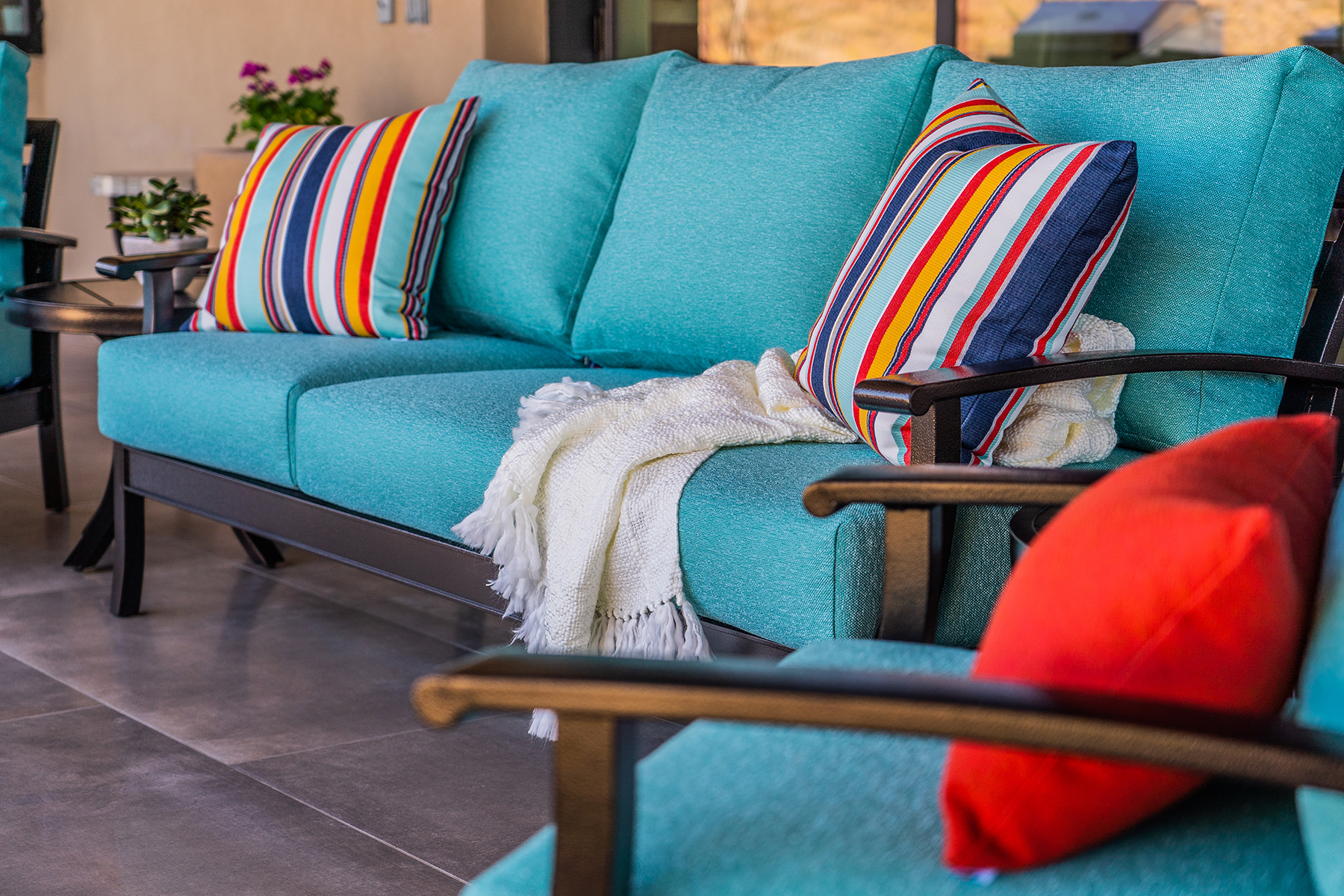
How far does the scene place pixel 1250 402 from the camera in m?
1.68

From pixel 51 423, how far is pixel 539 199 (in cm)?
146

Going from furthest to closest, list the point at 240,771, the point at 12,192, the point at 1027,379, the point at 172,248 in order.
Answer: the point at 12,192 → the point at 172,248 → the point at 240,771 → the point at 1027,379

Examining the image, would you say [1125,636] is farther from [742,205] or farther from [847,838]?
[742,205]

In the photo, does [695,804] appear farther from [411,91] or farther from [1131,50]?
[411,91]

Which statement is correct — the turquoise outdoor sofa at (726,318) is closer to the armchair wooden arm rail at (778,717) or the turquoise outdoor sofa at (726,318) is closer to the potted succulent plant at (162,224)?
the potted succulent plant at (162,224)

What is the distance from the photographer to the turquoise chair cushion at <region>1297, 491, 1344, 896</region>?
68 centimetres

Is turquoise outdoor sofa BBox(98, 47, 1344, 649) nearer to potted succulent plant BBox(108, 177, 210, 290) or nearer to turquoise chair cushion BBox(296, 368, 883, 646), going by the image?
turquoise chair cushion BBox(296, 368, 883, 646)

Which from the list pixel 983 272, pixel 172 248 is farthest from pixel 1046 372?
pixel 172 248

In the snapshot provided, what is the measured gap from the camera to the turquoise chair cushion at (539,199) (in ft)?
8.21

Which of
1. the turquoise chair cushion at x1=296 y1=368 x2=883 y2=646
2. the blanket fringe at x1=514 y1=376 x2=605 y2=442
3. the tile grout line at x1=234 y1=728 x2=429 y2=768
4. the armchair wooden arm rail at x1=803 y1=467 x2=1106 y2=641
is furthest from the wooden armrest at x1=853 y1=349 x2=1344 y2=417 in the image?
the tile grout line at x1=234 y1=728 x2=429 y2=768

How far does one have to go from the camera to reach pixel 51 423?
322 cm

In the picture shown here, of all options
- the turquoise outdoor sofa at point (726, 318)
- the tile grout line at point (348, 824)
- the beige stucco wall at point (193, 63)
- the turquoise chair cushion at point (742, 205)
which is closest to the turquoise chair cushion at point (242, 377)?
the turquoise outdoor sofa at point (726, 318)

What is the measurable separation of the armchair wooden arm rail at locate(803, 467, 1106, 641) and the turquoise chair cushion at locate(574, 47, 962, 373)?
35.0 inches

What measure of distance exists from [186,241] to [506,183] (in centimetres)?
85
